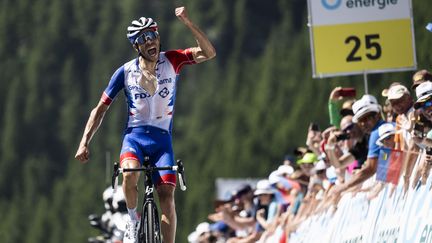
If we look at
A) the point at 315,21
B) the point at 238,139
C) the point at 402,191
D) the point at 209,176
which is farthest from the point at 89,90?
the point at 402,191

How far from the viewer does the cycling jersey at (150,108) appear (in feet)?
58.7

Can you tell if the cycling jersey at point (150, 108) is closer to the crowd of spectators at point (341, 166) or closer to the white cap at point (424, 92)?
the crowd of spectators at point (341, 166)

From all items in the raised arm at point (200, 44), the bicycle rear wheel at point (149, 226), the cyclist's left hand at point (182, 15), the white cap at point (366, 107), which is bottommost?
the bicycle rear wheel at point (149, 226)

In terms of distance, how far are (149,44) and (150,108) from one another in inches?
26.7

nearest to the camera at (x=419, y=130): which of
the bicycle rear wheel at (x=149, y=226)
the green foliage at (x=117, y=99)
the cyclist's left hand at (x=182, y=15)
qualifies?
the cyclist's left hand at (x=182, y=15)

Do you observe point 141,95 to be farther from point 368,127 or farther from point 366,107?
point 368,127

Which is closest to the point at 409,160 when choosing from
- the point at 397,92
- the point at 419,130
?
the point at 419,130

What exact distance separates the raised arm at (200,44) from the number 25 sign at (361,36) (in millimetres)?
5998

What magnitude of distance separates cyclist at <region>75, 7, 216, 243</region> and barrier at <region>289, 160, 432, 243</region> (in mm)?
2029

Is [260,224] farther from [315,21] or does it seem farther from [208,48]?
[208,48]

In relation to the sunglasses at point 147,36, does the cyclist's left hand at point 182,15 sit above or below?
above

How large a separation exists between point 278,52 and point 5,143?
18.3 m

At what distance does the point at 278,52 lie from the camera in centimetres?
→ 11012

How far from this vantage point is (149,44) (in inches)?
701
